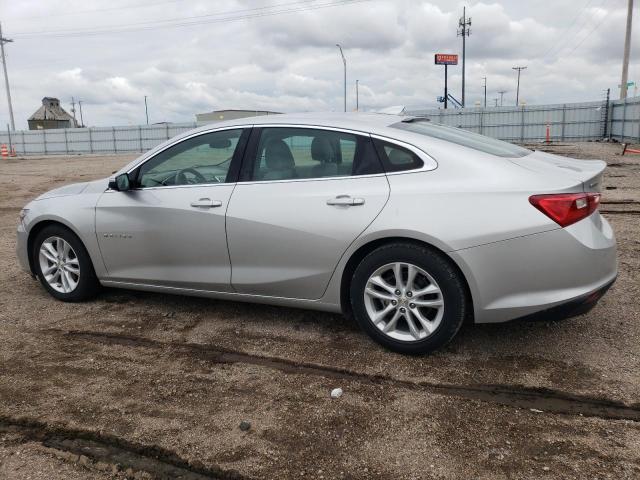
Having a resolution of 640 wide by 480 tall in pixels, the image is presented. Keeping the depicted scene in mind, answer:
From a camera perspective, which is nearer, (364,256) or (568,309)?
(568,309)

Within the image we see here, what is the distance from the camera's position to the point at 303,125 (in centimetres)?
403

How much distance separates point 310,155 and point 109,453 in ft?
7.34

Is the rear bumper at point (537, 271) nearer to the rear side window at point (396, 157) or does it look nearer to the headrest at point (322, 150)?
the rear side window at point (396, 157)

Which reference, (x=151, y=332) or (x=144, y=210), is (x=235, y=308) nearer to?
(x=151, y=332)

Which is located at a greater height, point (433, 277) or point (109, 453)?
point (433, 277)

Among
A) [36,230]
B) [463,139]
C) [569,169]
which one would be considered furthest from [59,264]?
[569,169]

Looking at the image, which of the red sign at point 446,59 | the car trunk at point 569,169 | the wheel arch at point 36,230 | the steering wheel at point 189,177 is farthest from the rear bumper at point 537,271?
the red sign at point 446,59

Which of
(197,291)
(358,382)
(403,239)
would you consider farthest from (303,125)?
(358,382)

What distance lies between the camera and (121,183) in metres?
4.40

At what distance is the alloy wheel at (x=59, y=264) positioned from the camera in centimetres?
482

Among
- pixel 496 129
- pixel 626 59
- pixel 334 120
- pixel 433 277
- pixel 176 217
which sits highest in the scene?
pixel 626 59

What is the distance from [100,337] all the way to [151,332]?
1.19 feet

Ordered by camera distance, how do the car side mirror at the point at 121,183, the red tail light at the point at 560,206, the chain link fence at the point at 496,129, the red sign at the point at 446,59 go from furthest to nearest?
the red sign at the point at 446,59 → the chain link fence at the point at 496,129 → the car side mirror at the point at 121,183 → the red tail light at the point at 560,206

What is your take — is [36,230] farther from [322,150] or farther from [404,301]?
[404,301]
